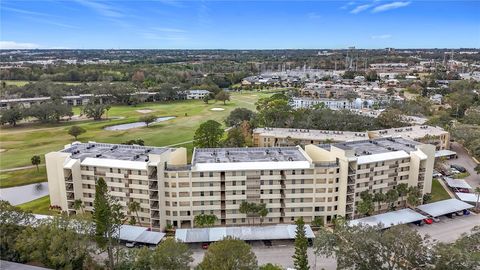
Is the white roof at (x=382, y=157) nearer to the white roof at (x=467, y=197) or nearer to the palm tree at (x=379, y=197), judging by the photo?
the palm tree at (x=379, y=197)

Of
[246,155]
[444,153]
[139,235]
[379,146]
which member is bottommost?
[139,235]

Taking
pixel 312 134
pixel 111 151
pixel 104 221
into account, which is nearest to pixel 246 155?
pixel 111 151

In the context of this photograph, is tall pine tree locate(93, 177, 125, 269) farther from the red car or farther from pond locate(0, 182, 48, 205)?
the red car

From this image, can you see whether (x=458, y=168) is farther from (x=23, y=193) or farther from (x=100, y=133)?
(x=100, y=133)

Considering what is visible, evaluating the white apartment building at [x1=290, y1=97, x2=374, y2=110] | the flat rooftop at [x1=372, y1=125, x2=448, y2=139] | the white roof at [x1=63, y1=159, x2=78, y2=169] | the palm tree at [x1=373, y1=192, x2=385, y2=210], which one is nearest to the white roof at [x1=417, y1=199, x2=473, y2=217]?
the palm tree at [x1=373, y1=192, x2=385, y2=210]

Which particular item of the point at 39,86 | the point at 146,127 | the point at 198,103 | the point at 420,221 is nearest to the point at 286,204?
the point at 420,221
